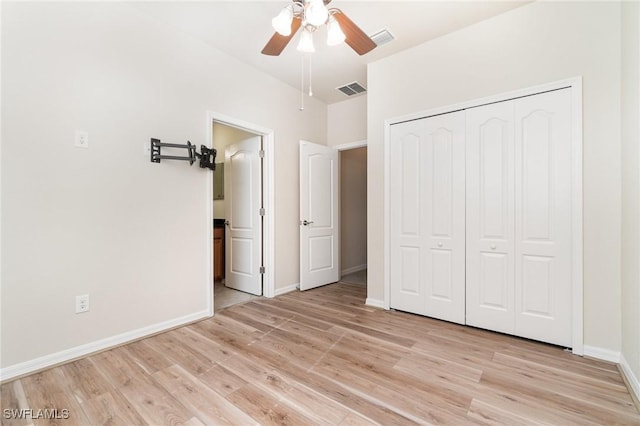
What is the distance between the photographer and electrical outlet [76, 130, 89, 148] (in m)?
2.18

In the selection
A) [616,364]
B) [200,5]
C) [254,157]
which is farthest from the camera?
[254,157]

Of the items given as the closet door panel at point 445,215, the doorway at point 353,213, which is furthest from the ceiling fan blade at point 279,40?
the doorway at point 353,213

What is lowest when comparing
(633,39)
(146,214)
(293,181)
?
(146,214)

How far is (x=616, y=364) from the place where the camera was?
6.66ft

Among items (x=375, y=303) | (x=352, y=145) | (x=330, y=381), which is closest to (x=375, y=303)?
(x=375, y=303)

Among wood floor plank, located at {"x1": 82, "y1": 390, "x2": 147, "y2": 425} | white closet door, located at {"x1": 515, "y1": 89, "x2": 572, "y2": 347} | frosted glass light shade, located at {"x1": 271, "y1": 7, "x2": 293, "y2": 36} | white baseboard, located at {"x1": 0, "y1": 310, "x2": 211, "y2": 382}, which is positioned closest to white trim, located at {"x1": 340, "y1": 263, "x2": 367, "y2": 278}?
white baseboard, located at {"x1": 0, "y1": 310, "x2": 211, "y2": 382}

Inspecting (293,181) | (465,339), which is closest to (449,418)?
(465,339)

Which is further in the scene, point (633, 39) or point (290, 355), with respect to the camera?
point (290, 355)

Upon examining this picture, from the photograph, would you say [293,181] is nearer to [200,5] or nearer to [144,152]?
[144,152]

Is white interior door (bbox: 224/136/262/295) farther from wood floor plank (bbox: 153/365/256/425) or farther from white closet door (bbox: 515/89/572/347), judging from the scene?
white closet door (bbox: 515/89/572/347)

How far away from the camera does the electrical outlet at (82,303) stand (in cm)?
218

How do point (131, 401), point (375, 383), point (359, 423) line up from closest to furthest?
1. point (359, 423)
2. point (131, 401)
3. point (375, 383)

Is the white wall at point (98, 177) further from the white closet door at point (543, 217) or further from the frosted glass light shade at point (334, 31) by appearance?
the white closet door at point (543, 217)

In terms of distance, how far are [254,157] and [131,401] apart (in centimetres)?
282
